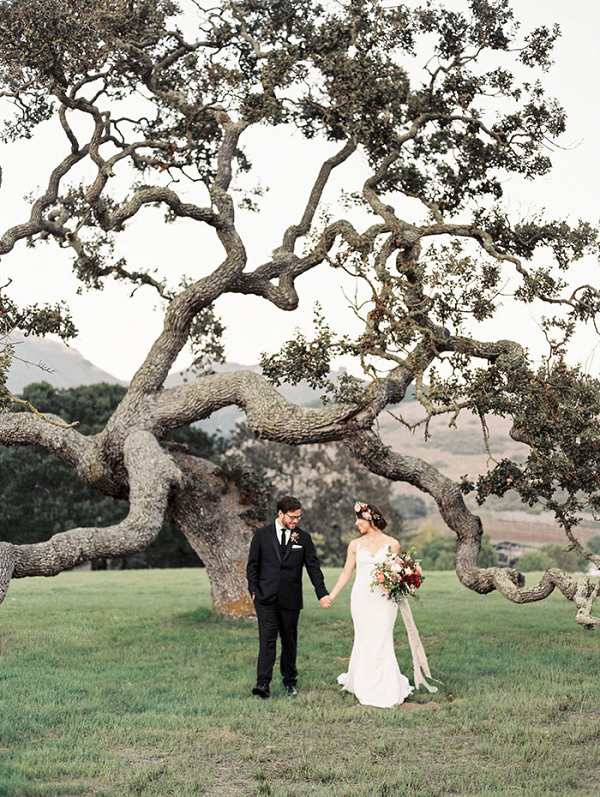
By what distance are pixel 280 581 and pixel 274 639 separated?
621 mm

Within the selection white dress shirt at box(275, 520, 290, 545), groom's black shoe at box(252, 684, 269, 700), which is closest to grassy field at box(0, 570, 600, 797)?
groom's black shoe at box(252, 684, 269, 700)

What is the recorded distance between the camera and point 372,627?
988 cm

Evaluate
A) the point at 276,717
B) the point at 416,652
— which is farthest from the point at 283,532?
the point at 416,652

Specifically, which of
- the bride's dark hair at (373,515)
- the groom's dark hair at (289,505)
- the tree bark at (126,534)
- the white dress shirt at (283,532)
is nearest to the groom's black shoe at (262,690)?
the white dress shirt at (283,532)

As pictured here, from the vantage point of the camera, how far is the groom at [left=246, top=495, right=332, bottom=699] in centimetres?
990

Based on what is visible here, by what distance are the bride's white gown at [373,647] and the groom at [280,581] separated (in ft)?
1.61

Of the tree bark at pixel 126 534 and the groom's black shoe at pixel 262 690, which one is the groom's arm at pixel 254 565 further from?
the tree bark at pixel 126 534

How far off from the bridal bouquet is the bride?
85mm

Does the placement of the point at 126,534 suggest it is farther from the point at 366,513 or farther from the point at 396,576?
the point at 396,576

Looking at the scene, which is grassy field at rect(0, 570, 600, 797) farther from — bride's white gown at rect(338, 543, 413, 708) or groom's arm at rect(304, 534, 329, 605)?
groom's arm at rect(304, 534, 329, 605)

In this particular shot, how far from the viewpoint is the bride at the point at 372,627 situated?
9.68 metres

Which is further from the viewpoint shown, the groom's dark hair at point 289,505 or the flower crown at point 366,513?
the flower crown at point 366,513

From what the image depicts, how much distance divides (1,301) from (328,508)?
25765mm

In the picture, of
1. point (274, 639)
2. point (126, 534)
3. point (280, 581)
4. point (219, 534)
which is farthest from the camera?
point (219, 534)
